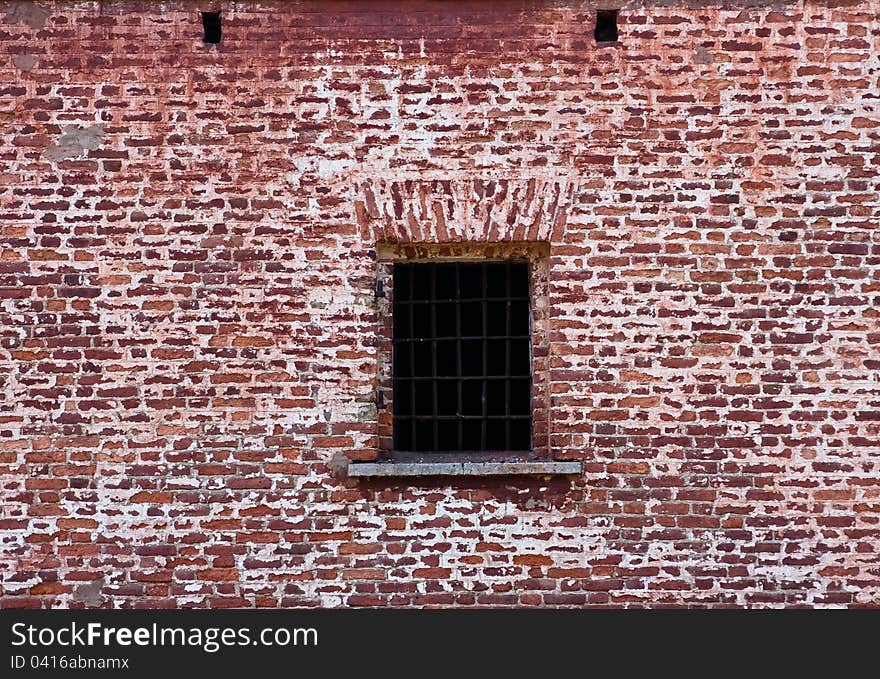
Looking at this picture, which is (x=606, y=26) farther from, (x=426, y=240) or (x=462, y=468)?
(x=462, y=468)

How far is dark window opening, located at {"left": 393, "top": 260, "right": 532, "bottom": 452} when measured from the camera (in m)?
6.04

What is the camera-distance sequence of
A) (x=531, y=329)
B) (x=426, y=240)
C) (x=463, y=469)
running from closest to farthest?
(x=463, y=469), (x=426, y=240), (x=531, y=329)

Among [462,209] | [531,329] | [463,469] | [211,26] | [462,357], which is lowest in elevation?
[463,469]

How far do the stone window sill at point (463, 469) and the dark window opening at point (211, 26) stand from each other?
2720 millimetres

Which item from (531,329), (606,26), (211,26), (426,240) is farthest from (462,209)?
(211,26)

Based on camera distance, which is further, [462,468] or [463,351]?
[463,351]

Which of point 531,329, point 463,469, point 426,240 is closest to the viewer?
point 463,469

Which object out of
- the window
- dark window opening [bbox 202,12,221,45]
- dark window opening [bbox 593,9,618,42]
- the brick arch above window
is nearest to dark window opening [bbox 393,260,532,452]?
the window

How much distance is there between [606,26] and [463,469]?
9.27ft

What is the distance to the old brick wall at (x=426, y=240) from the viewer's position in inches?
227

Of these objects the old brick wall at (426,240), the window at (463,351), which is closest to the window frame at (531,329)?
the window at (463,351)

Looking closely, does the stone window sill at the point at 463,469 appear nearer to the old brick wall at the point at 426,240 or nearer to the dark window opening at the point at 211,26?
the old brick wall at the point at 426,240

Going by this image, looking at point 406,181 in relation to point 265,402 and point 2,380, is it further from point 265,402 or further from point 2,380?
point 2,380

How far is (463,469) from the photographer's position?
575 cm
